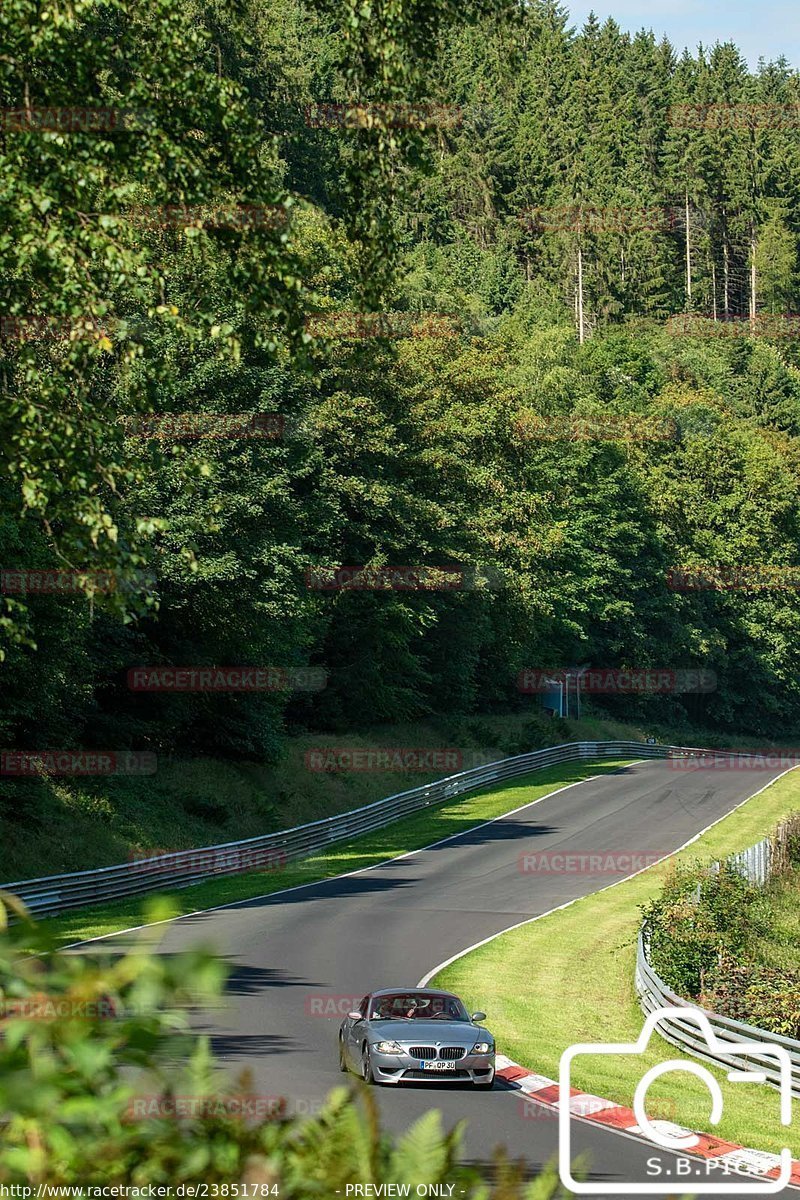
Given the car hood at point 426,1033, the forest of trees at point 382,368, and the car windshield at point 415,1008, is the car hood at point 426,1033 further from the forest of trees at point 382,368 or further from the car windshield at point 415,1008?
the forest of trees at point 382,368

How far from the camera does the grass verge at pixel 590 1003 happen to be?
17.8 m

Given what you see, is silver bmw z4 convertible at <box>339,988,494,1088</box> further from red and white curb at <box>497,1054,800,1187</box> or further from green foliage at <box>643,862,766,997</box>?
green foliage at <box>643,862,766,997</box>

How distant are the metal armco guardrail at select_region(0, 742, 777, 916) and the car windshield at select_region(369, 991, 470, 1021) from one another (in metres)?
13.8

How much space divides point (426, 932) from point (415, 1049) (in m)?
15.0

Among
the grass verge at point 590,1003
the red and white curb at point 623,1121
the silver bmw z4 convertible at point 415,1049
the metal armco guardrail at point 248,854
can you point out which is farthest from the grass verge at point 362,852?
the grass verge at point 590,1003

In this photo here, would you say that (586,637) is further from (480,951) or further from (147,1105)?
(147,1105)

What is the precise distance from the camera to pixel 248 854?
42.4 metres

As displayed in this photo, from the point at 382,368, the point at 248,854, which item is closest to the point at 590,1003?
the point at 248,854

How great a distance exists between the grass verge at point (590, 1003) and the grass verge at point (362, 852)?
582cm

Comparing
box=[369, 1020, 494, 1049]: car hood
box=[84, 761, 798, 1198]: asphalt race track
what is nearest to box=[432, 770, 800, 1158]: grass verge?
box=[84, 761, 798, 1198]: asphalt race track

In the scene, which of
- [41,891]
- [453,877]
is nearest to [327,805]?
[453,877]

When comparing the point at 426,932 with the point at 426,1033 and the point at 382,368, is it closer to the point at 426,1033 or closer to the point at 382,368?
the point at 426,1033

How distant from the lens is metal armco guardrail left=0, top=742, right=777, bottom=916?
33.1 m

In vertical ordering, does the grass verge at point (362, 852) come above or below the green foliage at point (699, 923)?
below
